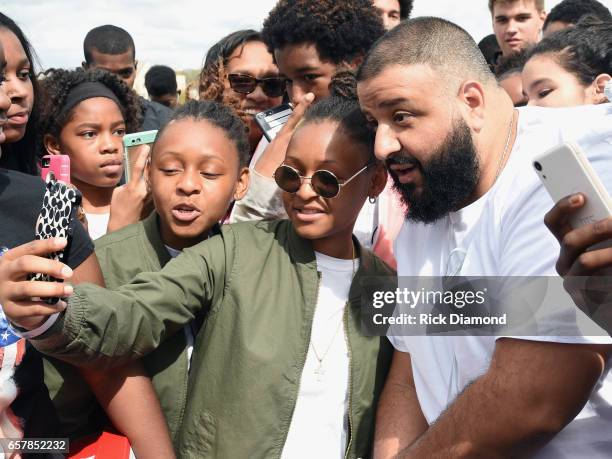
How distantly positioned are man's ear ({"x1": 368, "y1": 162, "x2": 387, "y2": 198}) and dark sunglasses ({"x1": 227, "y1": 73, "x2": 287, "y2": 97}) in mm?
1419

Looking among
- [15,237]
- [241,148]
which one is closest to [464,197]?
[241,148]

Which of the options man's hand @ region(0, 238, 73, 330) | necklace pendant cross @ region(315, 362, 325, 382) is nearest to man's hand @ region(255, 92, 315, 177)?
necklace pendant cross @ region(315, 362, 325, 382)

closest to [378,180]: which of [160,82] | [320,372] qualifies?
[320,372]

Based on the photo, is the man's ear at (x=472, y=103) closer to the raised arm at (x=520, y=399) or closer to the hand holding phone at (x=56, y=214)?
the raised arm at (x=520, y=399)

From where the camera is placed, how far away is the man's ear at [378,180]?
282 centimetres

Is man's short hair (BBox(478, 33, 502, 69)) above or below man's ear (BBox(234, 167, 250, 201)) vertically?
above

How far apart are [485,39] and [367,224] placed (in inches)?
189

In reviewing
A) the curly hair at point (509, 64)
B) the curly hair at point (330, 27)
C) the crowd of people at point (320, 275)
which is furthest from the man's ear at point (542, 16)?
the crowd of people at point (320, 275)

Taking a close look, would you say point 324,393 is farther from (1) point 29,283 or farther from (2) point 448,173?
(1) point 29,283

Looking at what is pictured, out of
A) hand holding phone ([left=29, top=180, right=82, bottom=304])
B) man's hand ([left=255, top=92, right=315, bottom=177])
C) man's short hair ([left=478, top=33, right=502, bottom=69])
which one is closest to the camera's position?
hand holding phone ([left=29, top=180, right=82, bottom=304])

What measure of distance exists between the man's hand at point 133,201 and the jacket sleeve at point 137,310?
72 centimetres

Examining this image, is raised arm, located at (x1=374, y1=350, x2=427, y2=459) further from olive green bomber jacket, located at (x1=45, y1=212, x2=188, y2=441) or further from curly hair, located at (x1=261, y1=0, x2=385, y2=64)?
curly hair, located at (x1=261, y1=0, x2=385, y2=64)

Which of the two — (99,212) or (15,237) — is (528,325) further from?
(99,212)

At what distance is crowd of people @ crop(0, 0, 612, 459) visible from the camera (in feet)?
6.20
